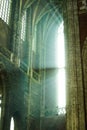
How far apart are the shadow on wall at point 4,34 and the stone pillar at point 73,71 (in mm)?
6065

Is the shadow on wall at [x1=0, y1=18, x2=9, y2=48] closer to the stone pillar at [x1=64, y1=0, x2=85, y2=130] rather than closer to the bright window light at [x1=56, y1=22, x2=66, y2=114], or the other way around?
the stone pillar at [x1=64, y1=0, x2=85, y2=130]

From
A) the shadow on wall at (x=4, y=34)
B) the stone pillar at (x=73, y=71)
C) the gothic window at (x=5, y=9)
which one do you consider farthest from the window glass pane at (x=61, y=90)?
the stone pillar at (x=73, y=71)

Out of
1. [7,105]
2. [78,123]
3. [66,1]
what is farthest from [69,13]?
[7,105]

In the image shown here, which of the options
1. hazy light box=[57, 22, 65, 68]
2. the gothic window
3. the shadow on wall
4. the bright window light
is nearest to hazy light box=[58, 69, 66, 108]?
the bright window light

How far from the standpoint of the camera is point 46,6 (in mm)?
24266

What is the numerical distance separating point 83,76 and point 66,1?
4.33 metres

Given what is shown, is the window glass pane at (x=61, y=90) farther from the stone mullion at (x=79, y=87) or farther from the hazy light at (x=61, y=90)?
the stone mullion at (x=79, y=87)

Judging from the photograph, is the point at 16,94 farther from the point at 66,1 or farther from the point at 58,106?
the point at 66,1

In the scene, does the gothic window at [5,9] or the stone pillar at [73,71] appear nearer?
the stone pillar at [73,71]

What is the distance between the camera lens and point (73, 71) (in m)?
13.7

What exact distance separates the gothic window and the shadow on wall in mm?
583

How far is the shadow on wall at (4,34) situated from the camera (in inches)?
773

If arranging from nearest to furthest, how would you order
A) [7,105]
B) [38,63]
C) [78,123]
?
[78,123]
[7,105]
[38,63]

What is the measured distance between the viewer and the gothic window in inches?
807
